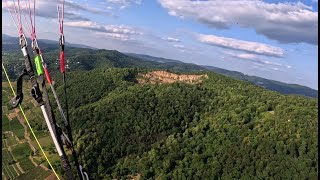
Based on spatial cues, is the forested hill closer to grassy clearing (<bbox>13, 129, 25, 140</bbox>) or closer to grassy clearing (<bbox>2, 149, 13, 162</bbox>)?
grassy clearing (<bbox>13, 129, 25, 140</bbox>)

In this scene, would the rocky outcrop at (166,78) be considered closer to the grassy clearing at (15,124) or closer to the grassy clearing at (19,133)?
the grassy clearing at (15,124)

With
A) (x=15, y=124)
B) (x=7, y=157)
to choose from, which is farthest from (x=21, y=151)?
(x=15, y=124)

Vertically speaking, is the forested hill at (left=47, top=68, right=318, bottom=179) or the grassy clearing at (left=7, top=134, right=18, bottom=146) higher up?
the forested hill at (left=47, top=68, right=318, bottom=179)

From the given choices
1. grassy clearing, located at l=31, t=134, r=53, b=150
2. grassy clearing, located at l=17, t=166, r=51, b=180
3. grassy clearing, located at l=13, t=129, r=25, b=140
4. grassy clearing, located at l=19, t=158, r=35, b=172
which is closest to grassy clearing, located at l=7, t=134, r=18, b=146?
grassy clearing, located at l=13, t=129, r=25, b=140

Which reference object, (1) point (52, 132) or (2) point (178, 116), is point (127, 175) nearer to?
(2) point (178, 116)

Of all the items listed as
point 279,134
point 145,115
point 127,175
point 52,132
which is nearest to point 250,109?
point 279,134

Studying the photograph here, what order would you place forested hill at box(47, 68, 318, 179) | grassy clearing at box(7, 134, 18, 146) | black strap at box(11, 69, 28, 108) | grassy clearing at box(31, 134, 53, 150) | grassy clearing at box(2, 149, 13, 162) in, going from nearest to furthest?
black strap at box(11, 69, 28, 108) < forested hill at box(47, 68, 318, 179) < grassy clearing at box(2, 149, 13, 162) < grassy clearing at box(31, 134, 53, 150) < grassy clearing at box(7, 134, 18, 146)

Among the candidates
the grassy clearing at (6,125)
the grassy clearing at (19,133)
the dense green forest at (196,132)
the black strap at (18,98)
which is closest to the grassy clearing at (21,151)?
the grassy clearing at (19,133)

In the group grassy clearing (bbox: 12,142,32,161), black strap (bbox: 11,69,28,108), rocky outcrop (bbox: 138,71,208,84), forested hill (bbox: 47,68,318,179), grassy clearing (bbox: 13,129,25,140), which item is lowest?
grassy clearing (bbox: 12,142,32,161)

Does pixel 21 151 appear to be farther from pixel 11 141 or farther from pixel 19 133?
pixel 19 133
